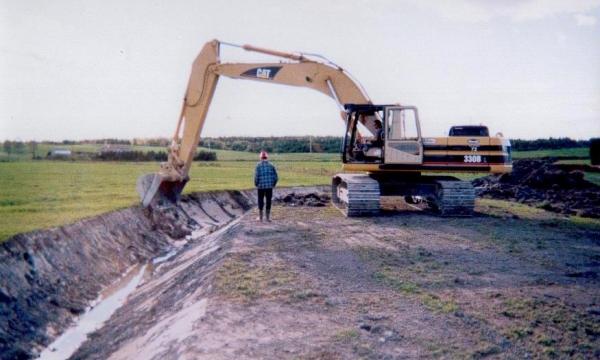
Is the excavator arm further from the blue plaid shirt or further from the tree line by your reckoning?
the tree line

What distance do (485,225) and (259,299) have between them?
9103 millimetres

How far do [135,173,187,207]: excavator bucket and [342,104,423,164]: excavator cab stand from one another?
5771mm

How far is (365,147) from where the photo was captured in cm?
1594

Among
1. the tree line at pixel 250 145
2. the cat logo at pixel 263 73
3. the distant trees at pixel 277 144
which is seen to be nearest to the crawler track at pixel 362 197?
the cat logo at pixel 263 73

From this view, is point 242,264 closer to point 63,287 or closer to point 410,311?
point 410,311

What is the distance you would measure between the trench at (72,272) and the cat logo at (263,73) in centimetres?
587

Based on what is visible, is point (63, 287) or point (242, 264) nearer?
point (242, 264)

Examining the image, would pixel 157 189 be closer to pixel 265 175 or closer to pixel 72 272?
pixel 265 175

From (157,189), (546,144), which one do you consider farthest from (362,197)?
(546,144)

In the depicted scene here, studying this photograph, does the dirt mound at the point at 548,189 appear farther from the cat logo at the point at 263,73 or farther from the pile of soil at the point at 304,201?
the cat logo at the point at 263,73

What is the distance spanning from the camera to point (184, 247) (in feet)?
54.4

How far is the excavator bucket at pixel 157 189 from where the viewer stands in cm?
1683

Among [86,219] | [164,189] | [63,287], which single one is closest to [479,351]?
[63,287]

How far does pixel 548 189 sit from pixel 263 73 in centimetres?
1654
